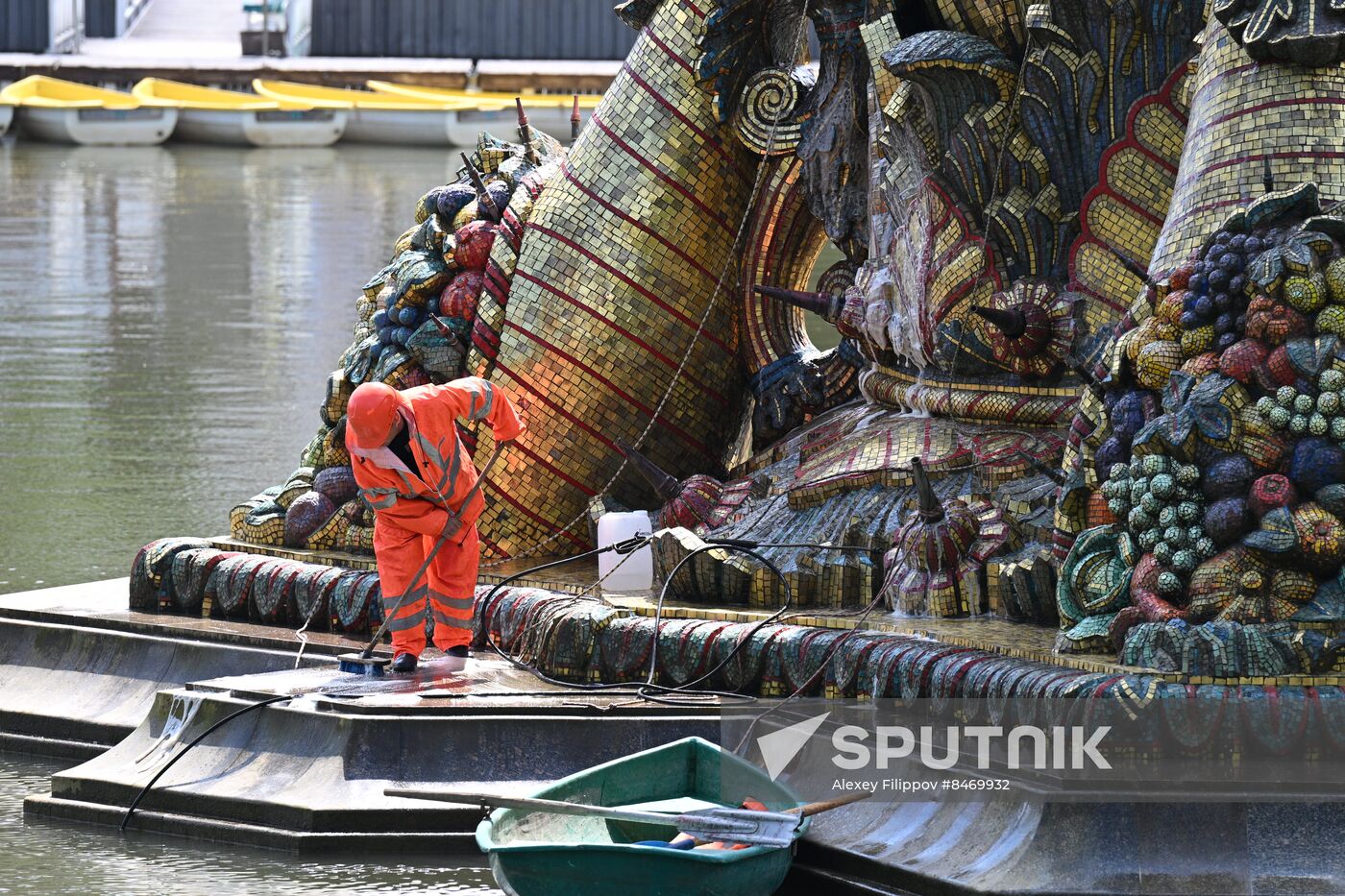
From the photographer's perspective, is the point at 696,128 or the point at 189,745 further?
the point at 696,128

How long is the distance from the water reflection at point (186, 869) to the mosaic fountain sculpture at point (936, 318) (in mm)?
1634

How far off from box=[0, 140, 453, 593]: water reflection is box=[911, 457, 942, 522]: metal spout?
5.09 m

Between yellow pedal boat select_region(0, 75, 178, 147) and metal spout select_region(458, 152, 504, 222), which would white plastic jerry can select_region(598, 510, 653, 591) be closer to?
metal spout select_region(458, 152, 504, 222)

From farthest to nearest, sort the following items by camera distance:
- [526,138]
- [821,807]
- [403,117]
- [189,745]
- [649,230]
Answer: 1. [403,117]
2. [526,138]
3. [649,230]
4. [189,745]
5. [821,807]

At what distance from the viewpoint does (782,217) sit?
1124cm

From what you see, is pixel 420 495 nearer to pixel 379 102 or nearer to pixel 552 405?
pixel 552 405

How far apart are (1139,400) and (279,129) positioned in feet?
123

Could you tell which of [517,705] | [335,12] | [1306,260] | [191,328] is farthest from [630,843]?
[335,12]

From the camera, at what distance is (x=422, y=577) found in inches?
387

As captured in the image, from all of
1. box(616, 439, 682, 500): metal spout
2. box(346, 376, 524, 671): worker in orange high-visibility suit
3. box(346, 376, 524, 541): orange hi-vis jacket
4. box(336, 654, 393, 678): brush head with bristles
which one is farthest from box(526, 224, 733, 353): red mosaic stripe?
box(336, 654, 393, 678): brush head with bristles

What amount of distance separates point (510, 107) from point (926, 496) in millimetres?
35137

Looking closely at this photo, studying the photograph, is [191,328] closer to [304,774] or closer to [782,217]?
[782,217]

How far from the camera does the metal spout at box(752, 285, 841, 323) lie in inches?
432

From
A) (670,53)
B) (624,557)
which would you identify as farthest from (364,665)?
(670,53)
